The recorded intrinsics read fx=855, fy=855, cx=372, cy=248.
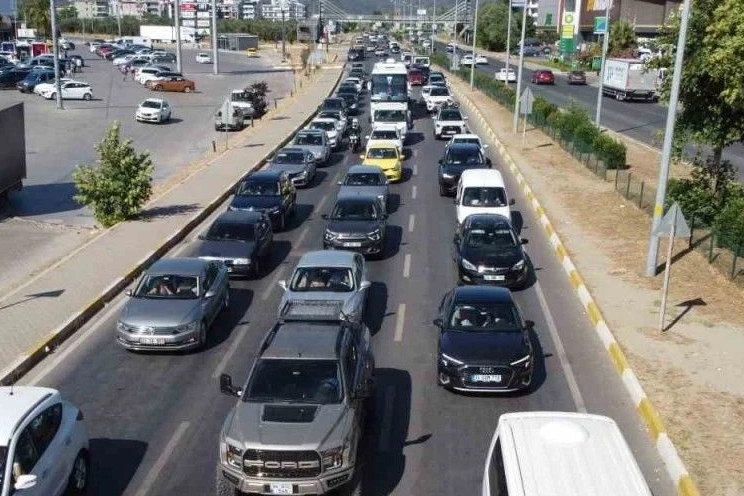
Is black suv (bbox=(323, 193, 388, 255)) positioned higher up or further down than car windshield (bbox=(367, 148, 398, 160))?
further down

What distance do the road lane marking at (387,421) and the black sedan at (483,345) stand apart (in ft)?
2.64

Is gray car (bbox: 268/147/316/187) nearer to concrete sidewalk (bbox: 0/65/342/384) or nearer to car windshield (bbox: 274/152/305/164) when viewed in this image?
car windshield (bbox: 274/152/305/164)

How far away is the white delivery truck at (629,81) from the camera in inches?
2440

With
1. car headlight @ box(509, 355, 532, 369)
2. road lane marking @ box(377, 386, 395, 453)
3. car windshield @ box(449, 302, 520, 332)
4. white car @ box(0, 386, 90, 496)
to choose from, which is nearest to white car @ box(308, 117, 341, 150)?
car windshield @ box(449, 302, 520, 332)

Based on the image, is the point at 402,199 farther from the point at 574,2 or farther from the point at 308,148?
the point at 574,2

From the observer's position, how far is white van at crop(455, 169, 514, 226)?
2312cm

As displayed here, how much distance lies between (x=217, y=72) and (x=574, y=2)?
65973 millimetres

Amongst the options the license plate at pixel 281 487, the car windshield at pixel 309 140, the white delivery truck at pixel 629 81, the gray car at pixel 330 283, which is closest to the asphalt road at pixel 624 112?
the white delivery truck at pixel 629 81

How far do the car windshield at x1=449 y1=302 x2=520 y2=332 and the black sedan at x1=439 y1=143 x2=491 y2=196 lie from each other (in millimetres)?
14500

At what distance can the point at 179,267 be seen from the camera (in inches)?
640

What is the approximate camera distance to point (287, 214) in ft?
82.7

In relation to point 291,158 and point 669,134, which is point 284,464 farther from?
point 291,158

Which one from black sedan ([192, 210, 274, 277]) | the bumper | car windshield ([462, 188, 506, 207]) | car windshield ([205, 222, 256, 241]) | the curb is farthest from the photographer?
car windshield ([462, 188, 506, 207])

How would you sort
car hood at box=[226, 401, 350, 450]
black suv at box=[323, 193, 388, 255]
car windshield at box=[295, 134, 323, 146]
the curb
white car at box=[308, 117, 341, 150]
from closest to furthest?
car hood at box=[226, 401, 350, 450]
the curb
black suv at box=[323, 193, 388, 255]
car windshield at box=[295, 134, 323, 146]
white car at box=[308, 117, 341, 150]
